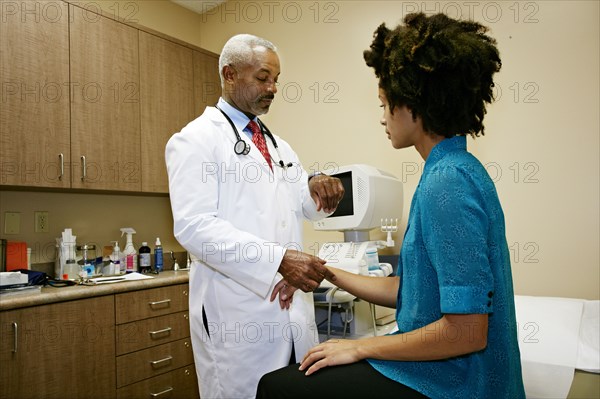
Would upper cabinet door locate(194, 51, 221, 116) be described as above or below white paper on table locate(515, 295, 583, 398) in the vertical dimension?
above

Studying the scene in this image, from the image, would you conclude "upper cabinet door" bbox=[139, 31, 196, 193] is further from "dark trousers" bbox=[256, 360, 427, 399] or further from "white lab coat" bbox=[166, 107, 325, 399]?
"dark trousers" bbox=[256, 360, 427, 399]

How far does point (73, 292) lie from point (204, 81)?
5.87 ft

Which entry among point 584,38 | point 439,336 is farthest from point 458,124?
point 584,38

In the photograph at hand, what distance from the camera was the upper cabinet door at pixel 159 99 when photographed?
112 inches

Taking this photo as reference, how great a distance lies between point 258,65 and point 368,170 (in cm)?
69

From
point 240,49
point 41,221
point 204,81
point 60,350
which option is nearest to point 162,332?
point 60,350

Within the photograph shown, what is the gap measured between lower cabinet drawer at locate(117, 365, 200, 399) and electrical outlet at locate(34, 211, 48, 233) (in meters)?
1.02

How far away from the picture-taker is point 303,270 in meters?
1.25

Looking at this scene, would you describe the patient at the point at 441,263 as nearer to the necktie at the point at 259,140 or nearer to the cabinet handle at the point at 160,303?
the necktie at the point at 259,140

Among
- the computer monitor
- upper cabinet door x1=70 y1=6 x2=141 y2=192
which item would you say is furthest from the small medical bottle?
upper cabinet door x1=70 y1=6 x2=141 y2=192

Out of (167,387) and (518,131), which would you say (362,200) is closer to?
(518,131)

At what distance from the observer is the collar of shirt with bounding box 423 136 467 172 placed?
94cm

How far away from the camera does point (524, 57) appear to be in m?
2.24

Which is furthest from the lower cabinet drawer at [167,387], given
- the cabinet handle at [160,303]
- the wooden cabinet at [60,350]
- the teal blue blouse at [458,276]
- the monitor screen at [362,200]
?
the teal blue blouse at [458,276]
